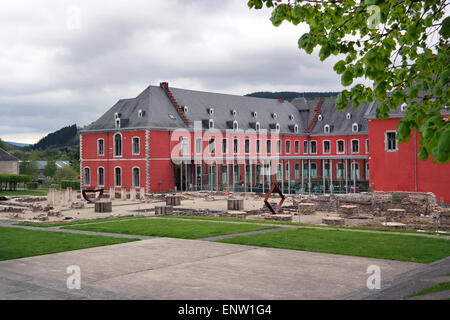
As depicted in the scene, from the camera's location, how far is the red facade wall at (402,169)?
29453 millimetres

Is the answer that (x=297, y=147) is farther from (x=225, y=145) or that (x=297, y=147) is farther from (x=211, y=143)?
(x=211, y=143)

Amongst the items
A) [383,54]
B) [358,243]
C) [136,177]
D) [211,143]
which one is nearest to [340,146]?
[211,143]

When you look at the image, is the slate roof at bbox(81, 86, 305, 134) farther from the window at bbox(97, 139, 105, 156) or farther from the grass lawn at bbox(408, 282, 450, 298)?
the grass lawn at bbox(408, 282, 450, 298)

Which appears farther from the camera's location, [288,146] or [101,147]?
[288,146]

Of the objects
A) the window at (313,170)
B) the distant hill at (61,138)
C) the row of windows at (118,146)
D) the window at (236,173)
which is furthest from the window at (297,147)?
the distant hill at (61,138)

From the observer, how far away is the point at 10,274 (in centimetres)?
1022

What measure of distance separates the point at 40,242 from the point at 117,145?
30751 millimetres

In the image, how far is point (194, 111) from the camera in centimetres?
4825

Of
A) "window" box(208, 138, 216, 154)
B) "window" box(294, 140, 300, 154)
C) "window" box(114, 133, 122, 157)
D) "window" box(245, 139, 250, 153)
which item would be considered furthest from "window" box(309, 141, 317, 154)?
"window" box(114, 133, 122, 157)

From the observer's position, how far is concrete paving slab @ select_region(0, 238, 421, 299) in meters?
8.55

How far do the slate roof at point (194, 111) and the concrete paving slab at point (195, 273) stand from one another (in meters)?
31.2

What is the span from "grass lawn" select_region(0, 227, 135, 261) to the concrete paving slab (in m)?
0.74
